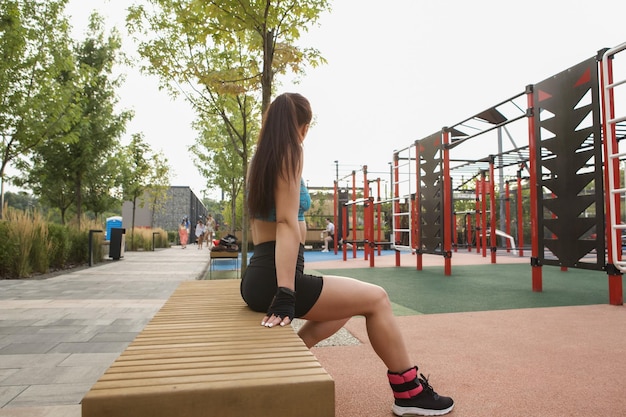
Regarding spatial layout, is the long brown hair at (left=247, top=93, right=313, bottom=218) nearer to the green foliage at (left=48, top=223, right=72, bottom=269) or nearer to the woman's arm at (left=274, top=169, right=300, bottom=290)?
the woman's arm at (left=274, top=169, right=300, bottom=290)

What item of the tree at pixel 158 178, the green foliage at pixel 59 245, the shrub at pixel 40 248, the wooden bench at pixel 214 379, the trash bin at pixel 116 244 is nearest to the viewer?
the wooden bench at pixel 214 379

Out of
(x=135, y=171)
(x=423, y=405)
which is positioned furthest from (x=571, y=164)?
(x=135, y=171)

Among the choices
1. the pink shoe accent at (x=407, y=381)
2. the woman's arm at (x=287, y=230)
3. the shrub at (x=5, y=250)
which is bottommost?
the pink shoe accent at (x=407, y=381)

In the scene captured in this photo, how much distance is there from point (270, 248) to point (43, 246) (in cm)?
793

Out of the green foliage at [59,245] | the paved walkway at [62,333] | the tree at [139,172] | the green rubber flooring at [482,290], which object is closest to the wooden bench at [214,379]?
the paved walkway at [62,333]

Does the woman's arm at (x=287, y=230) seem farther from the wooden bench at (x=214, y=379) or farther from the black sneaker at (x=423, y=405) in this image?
the black sneaker at (x=423, y=405)

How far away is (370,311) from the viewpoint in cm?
179

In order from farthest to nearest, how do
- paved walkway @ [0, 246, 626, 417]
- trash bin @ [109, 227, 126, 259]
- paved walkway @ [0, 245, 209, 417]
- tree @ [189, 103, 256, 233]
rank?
tree @ [189, 103, 256, 233], trash bin @ [109, 227, 126, 259], paved walkway @ [0, 245, 209, 417], paved walkway @ [0, 246, 626, 417]

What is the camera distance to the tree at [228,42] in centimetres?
493

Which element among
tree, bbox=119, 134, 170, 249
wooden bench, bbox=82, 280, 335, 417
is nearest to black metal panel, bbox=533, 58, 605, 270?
wooden bench, bbox=82, 280, 335, 417

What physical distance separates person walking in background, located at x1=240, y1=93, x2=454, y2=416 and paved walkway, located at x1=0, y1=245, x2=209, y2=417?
1.24 meters

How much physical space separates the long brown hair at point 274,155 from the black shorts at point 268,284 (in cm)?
18

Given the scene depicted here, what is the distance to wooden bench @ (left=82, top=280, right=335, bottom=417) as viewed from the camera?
92cm

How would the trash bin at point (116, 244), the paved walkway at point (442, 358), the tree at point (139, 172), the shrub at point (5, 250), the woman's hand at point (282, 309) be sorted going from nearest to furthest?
the woman's hand at point (282, 309) → the paved walkway at point (442, 358) → the shrub at point (5, 250) → the trash bin at point (116, 244) → the tree at point (139, 172)
